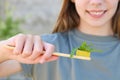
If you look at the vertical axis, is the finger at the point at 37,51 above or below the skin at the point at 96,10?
below

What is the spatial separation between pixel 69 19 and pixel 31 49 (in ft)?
2.00

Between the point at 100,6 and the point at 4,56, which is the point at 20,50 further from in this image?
the point at 100,6

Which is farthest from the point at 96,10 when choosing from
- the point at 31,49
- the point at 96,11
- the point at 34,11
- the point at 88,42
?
the point at 34,11

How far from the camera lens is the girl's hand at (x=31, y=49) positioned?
55.9 inches

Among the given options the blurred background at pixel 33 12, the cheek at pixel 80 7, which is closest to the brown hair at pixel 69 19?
the cheek at pixel 80 7

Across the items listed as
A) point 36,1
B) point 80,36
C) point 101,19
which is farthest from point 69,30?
point 36,1

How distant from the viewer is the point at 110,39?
191 centimetres

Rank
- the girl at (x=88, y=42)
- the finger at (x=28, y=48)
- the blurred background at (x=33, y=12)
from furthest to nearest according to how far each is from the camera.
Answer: the blurred background at (x=33, y=12) < the girl at (x=88, y=42) < the finger at (x=28, y=48)

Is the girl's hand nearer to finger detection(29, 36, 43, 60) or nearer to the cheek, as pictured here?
finger detection(29, 36, 43, 60)

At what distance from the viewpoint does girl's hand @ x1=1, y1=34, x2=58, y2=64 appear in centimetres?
142

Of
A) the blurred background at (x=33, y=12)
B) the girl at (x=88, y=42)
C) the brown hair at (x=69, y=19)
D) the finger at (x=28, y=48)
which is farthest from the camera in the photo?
the blurred background at (x=33, y=12)

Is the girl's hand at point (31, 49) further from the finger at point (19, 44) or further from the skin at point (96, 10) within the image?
the skin at point (96, 10)

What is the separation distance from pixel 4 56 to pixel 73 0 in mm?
533

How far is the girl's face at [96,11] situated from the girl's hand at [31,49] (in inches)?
17.1
